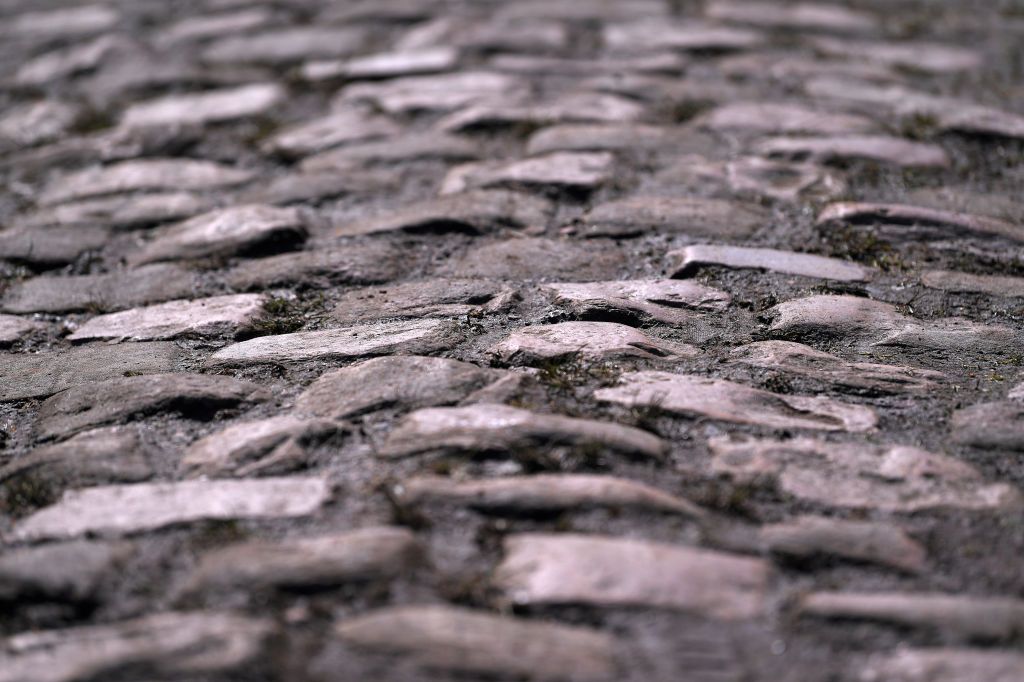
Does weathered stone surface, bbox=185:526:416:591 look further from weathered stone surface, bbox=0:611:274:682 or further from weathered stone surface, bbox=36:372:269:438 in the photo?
weathered stone surface, bbox=36:372:269:438

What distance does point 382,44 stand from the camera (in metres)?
4.12

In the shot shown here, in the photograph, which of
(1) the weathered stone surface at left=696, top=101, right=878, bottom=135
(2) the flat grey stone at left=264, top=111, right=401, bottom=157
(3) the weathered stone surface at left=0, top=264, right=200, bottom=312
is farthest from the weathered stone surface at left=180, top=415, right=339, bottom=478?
(1) the weathered stone surface at left=696, top=101, right=878, bottom=135

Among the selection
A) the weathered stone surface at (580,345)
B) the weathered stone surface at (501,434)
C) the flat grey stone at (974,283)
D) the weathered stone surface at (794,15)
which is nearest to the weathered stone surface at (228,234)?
the weathered stone surface at (580,345)

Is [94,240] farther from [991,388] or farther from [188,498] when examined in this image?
[991,388]

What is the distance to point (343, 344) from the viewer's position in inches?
81.1

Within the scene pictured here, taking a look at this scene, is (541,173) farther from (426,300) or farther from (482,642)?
(482,642)

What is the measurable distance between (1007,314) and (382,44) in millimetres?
2620

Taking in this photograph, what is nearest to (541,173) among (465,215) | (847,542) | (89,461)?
(465,215)

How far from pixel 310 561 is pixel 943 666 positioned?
725mm

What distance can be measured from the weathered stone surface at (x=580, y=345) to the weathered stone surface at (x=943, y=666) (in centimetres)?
81

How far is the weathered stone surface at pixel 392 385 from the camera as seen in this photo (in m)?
1.80

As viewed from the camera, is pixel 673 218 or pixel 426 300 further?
pixel 673 218

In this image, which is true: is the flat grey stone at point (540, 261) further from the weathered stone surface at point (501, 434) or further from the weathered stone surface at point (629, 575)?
the weathered stone surface at point (629, 575)

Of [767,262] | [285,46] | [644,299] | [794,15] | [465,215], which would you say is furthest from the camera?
[794,15]
